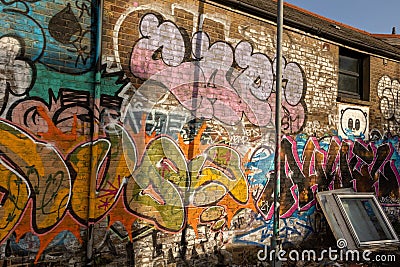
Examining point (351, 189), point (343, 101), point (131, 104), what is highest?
point (343, 101)

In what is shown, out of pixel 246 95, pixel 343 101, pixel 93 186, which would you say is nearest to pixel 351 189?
pixel 343 101

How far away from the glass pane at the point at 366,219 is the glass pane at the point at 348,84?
94.1 inches

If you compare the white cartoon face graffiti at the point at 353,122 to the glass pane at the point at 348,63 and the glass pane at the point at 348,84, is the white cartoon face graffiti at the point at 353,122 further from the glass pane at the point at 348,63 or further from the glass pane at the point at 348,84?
the glass pane at the point at 348,63

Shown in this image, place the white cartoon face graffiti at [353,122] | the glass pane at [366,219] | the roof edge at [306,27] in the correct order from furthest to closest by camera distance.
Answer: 1. the white cartoon face graffiti at [353,122]
2. the glass pane at [366,219]
3. the roof edge at [306,27]

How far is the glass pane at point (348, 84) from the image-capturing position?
8609 mm

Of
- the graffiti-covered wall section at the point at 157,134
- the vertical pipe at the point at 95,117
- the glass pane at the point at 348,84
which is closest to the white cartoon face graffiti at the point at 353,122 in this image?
the graffiti-covered wall section at the point at 157,134

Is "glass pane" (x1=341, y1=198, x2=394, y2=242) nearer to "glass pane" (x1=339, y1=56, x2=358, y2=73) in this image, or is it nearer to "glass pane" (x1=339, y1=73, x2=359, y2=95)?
"glass pane" (x1=339, y1=73, x2=359, y2=95)

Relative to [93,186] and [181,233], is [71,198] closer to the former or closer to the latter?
[93,186]

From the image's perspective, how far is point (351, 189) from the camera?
8367 mm

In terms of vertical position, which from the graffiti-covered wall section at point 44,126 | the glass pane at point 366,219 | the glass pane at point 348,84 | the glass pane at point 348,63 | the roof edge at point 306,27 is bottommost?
the glass pane at point 366,219

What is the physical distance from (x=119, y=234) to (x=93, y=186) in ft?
2.53

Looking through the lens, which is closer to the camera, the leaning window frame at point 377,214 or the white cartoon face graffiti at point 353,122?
the leaning window frame at point 377,214

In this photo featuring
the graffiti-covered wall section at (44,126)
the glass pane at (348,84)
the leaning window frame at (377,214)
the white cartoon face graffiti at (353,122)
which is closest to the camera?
the graffiti-covered wall section at (44,126)

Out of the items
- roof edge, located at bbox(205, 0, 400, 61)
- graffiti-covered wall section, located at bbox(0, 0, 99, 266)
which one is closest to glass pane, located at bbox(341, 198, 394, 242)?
roof edge, located at bbox(205, 0, 400, 61)
